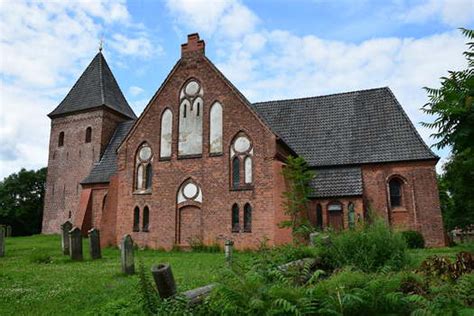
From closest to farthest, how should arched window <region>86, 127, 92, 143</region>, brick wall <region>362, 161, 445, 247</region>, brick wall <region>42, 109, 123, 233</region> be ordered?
brick wall <region>362, 161, 445, 247</region> < brick wall <region>42, 109, 123, 233</region> < arched window <region>86, 127, 92, 143</region>

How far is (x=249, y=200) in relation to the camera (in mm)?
20688

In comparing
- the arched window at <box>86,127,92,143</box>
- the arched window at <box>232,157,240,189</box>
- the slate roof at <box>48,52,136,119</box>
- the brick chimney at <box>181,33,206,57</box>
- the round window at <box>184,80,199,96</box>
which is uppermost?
the slate roof at <box>48,52,136,119</box>

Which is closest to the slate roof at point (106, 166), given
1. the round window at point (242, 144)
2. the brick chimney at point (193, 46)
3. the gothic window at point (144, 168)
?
the gothic window at point (144, 168)

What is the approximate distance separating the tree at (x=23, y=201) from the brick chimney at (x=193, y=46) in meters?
38.1

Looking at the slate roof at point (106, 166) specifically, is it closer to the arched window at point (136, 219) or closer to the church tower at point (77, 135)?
the church tower at point (77, 135)

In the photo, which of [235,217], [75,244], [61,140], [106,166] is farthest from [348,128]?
[61,140]

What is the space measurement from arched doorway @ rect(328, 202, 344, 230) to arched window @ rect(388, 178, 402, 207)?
10.5ft

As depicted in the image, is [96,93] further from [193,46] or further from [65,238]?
[65,238]

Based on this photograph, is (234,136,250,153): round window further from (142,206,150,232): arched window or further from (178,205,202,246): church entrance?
(142,206,150,232): arched window

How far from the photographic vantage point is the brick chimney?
2356 cm

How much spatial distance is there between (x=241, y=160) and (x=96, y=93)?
21188mm

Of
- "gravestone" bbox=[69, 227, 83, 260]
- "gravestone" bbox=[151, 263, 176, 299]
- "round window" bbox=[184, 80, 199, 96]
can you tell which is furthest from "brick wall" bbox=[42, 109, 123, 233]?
"gravestone" bbox=[151, 263, 176, 299]

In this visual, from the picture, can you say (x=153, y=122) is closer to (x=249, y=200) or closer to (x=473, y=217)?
(x=249, y=200)

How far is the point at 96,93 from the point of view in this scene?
36781 millimetres
